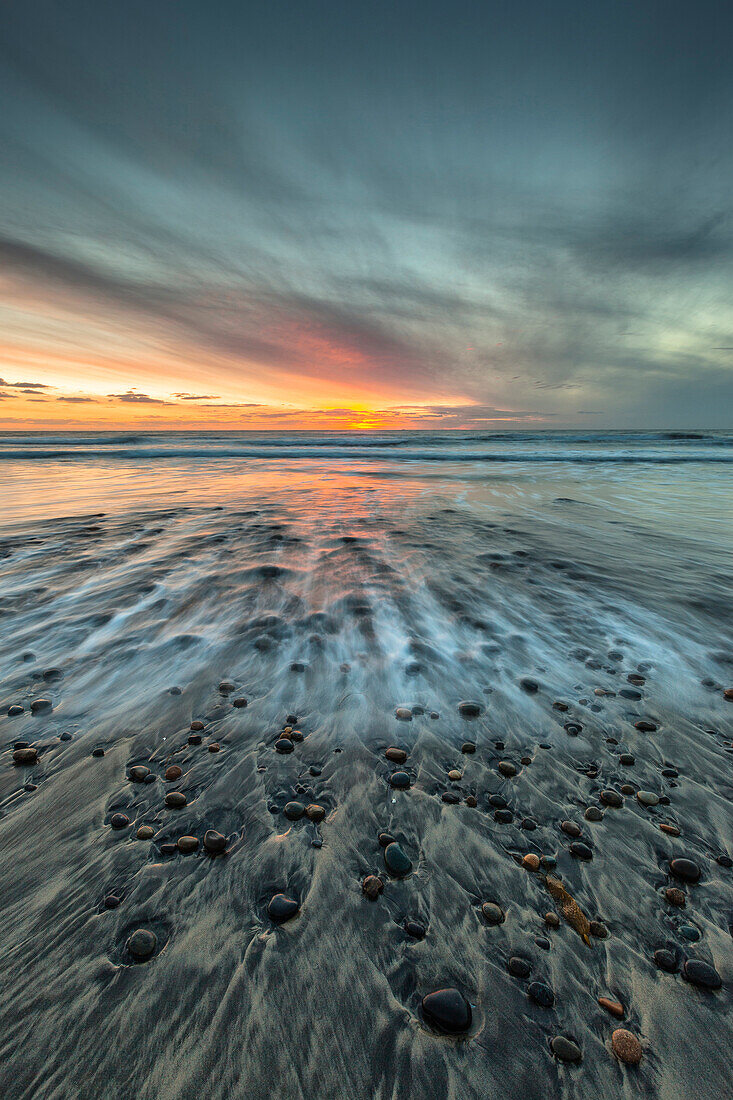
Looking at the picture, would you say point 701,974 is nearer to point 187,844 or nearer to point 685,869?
point 685,869

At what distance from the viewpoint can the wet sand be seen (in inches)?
45.0

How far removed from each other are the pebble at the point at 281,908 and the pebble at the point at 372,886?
0.84ft

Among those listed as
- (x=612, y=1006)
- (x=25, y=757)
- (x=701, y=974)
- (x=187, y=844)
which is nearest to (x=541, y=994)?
(x=612, y=1006)

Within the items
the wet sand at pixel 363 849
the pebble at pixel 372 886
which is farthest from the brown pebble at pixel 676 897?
the pebble at pixel 372 886

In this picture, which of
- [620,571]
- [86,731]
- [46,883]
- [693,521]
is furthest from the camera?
[693,521]

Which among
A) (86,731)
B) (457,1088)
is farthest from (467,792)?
(86,731)

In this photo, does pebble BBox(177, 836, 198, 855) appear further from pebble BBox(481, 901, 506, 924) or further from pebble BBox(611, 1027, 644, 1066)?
pebble BBox(611, 1027, 644, 1066)

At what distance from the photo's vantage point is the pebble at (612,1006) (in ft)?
3.91

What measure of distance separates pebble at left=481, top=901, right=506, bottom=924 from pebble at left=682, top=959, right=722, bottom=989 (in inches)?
21.3

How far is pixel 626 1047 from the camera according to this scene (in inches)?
44.3

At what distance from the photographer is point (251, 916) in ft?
4.75

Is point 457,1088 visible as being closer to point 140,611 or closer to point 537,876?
point 537,876

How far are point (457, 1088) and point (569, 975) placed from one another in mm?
453

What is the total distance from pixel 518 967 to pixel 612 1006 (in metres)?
0.26
